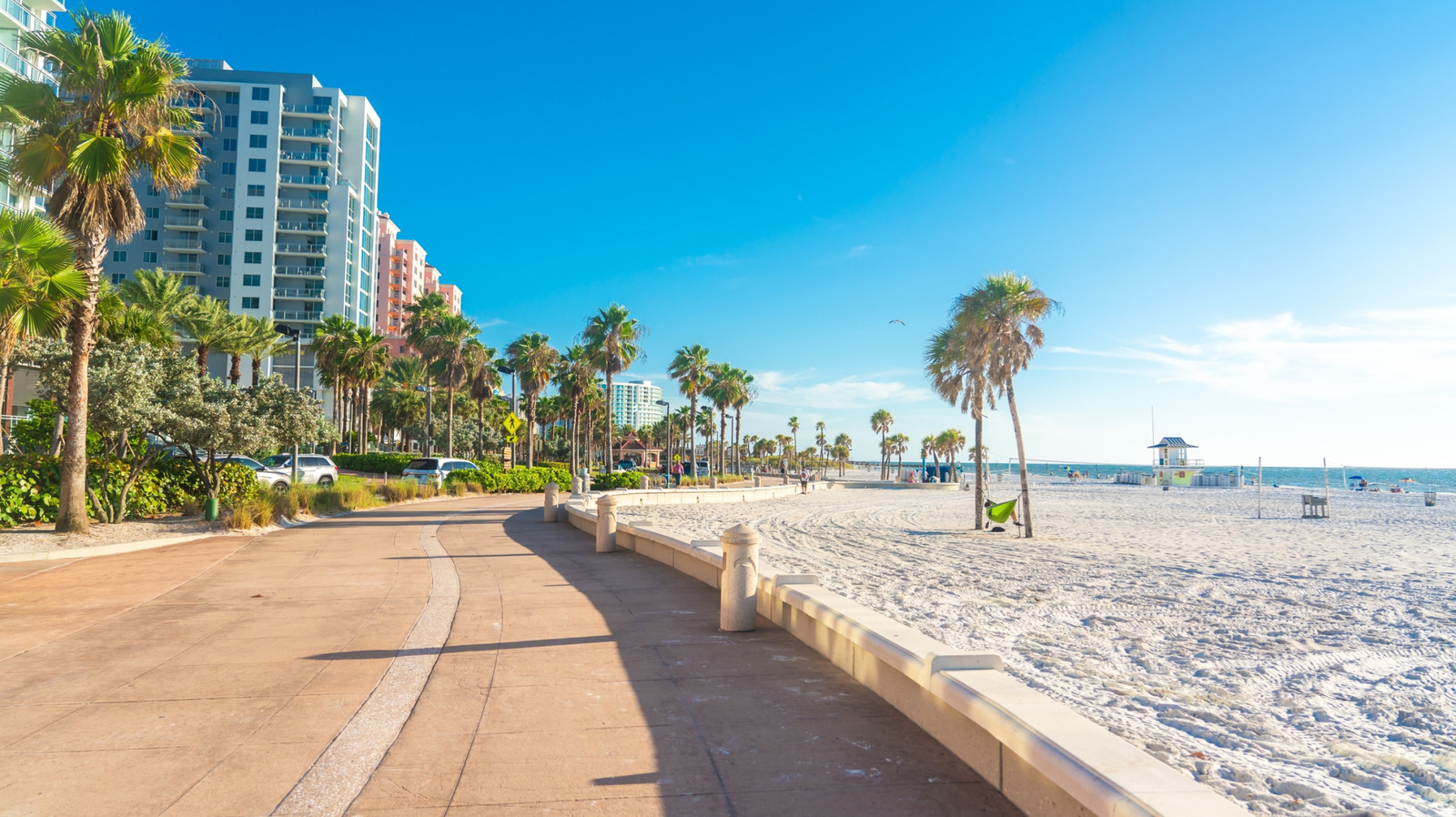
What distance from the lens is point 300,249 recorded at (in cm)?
Answer: 7656

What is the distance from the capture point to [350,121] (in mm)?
84438

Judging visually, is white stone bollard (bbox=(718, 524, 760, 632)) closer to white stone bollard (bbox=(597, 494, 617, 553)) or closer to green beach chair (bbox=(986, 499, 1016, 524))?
white stone bollard (bbox=(597, 494, 617, 553))

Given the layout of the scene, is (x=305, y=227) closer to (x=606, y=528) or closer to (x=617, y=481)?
(x=617, y=481)

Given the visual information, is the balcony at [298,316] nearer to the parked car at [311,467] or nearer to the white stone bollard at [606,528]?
the parked car at [311,467]

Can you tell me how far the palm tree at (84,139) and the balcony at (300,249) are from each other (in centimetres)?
6987

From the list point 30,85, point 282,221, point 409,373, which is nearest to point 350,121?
point 282,221

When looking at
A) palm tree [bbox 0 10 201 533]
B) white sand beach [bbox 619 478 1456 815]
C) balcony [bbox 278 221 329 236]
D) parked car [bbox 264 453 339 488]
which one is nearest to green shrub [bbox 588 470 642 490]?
parked car [bbox 264 453 339 488]

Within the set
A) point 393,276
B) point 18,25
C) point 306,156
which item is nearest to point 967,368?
point 18,25

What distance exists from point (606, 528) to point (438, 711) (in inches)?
325

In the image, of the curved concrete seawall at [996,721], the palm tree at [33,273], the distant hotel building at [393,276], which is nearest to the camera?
the curved concrete seawall at [996,721]

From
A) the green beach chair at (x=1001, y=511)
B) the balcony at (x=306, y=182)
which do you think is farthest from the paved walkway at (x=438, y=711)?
the balcony at (x=306, y=182)

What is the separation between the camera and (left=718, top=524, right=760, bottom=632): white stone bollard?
688 centimetres

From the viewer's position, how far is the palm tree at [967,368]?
84.3 feet

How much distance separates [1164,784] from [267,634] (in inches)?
285
